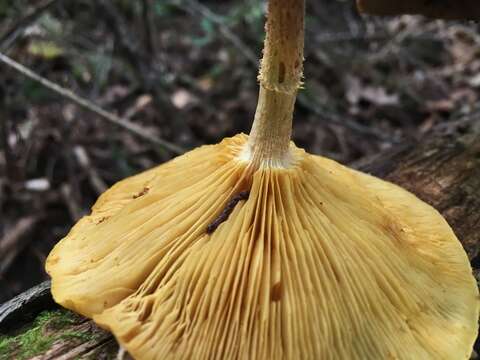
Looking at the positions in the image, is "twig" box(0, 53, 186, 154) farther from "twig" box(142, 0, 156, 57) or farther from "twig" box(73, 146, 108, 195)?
"twig" box(142, 0, 156, 57)

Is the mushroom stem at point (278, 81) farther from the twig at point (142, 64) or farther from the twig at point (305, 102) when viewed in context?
the twig at point (142, 64)

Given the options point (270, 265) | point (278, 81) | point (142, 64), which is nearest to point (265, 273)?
point (270, 265)

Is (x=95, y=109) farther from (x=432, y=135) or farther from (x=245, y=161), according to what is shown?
(x=432, y=135)

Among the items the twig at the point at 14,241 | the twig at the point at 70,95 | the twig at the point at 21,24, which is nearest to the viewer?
the twig at the point at 70,95

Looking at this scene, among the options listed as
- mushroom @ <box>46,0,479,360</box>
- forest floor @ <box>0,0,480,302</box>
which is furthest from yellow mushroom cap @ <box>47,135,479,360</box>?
forest floor @ <box>0,0,480,302</box>

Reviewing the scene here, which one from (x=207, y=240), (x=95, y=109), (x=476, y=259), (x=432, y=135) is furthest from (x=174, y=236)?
(x=432, y=135)

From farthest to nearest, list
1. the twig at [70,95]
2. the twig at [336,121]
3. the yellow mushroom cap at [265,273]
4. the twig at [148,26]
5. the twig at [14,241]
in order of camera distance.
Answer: the twig at [148,26] → the twig at [336,121] → the twig at [14,241] → the twig at [70,95] → the yellow mushroom cap at [265,273]

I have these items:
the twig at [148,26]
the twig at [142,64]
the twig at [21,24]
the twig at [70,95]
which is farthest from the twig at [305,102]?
the twig at [21,24]

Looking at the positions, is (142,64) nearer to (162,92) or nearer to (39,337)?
(162,92)
